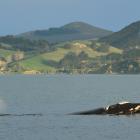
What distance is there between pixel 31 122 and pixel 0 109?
2953 centimetres

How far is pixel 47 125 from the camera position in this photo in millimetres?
78875

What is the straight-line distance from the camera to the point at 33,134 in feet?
233

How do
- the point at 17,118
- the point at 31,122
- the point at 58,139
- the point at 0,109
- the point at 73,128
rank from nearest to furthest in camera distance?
the point at 58,139 → the point at 73,128 → the point at 31,122 → the point at 17,118 → the point at 0,109

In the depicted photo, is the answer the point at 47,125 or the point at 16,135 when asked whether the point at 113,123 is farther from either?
the point at 16,135

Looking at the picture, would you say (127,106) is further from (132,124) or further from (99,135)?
(99,135)

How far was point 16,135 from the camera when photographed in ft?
232

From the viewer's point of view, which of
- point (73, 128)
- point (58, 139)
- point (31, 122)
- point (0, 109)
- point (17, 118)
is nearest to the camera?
point (58, 139)

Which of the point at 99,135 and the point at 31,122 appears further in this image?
the point at 31,122

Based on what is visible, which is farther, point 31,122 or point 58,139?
point 31,122

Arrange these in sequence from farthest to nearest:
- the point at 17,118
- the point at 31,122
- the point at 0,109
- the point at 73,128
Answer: the point at 0,109
the point at 17,118
the point at 31,122
the point at 73,128

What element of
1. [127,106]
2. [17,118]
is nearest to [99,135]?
[127,106]

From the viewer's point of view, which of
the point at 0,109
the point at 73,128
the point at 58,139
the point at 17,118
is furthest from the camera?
the point at 0,109

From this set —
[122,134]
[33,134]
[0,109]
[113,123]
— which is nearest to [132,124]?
[113,123]

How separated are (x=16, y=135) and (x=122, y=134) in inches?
421
